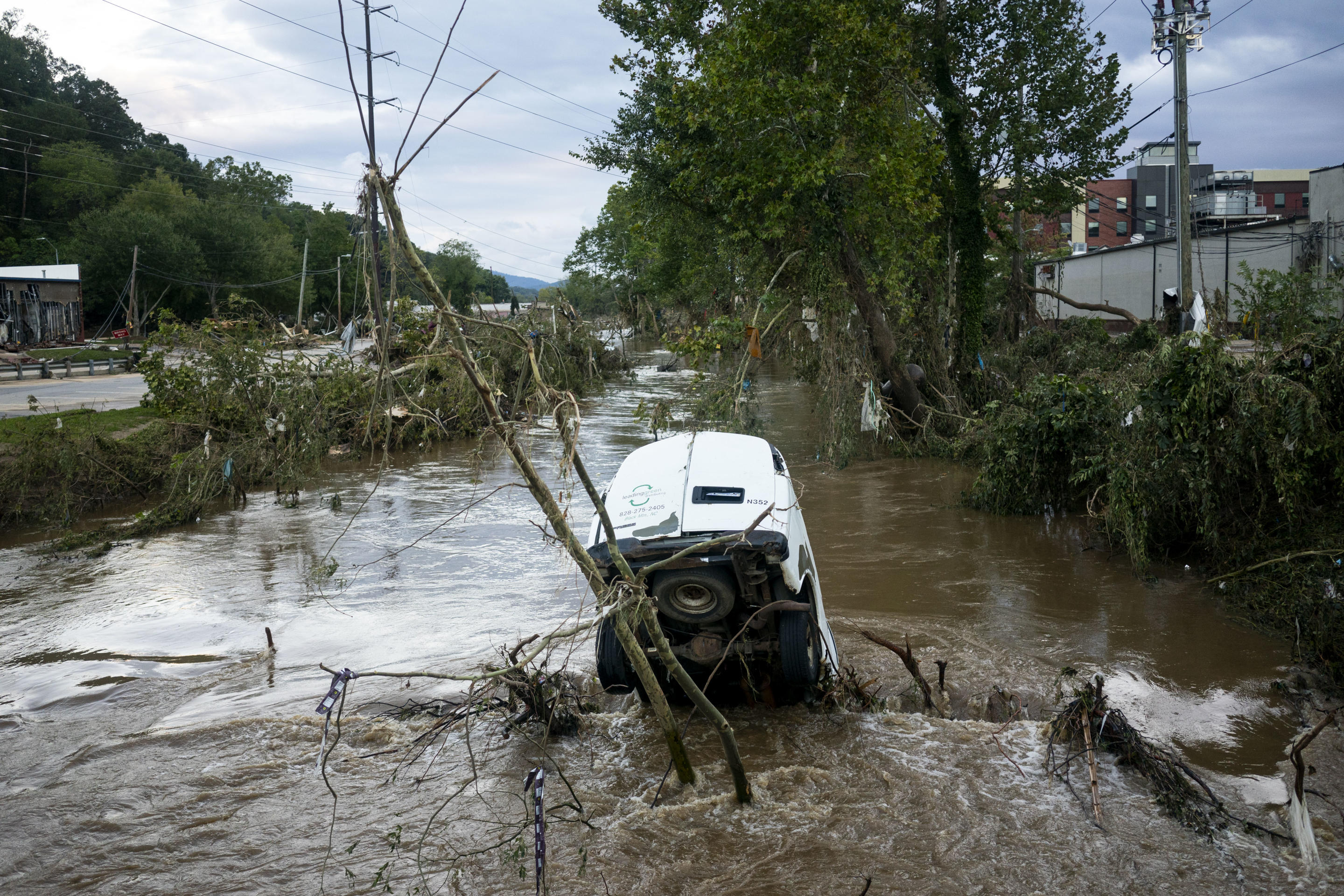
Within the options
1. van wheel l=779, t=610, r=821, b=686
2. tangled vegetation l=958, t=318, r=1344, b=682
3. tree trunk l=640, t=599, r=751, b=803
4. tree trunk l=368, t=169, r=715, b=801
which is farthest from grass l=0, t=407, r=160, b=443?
tangled vegetation l=958, t=318, r=1344, b=682

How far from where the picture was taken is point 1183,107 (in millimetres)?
18516

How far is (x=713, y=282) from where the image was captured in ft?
75.9

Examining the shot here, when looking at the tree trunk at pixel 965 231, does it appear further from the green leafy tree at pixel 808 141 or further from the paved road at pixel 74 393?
the paved road at pixel 74 393

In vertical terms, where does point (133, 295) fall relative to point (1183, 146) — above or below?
above

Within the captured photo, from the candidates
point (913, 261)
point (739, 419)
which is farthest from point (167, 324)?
point (913, 261)

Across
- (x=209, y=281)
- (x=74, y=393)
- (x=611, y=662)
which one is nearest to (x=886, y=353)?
(x=611, y=662)

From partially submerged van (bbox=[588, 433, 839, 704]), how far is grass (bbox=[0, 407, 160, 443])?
11913 millimetres

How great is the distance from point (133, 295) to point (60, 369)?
1947 centimetres

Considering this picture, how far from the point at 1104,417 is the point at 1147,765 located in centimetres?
648

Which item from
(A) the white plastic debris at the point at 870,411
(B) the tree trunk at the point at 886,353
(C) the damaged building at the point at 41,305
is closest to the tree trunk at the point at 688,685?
(A) the white plastic debris at the point at 870,411

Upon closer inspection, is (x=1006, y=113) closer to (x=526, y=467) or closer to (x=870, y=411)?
(x=870, y=411)

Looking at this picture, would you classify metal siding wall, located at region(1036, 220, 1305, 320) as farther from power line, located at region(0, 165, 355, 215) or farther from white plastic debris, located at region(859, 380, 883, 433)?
power line, located at region(0, 165, 355, 215)

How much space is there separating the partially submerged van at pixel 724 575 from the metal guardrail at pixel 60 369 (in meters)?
28.9

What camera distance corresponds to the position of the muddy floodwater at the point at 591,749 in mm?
5016
